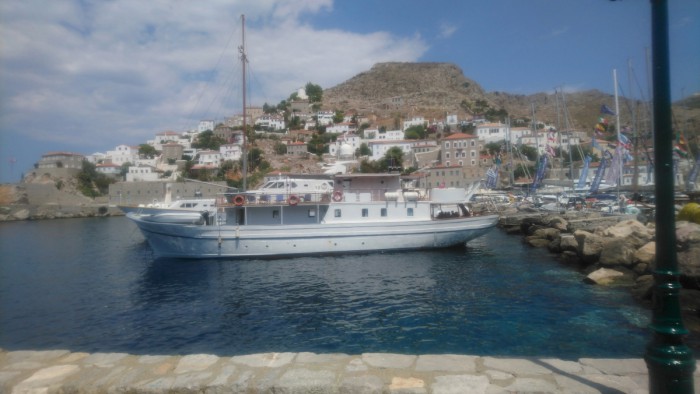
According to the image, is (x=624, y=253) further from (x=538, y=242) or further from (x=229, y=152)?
(x=229, y=152)

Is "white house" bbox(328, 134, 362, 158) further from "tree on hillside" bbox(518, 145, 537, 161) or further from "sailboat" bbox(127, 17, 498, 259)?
"sailboat" bbox(127, 17, 498, 259)

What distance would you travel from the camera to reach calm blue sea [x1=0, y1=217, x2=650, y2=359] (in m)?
10.4

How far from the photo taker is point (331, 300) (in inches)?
574

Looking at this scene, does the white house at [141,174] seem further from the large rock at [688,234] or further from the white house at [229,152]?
the large rock at [688,234]

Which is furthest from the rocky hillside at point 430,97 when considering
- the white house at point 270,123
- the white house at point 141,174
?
the white house at point 141,174

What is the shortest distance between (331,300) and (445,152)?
239ft

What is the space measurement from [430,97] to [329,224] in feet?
451

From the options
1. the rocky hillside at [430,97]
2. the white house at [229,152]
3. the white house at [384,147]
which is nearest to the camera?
the white house at [384,147]

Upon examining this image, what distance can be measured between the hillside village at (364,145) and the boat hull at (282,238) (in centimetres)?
1751

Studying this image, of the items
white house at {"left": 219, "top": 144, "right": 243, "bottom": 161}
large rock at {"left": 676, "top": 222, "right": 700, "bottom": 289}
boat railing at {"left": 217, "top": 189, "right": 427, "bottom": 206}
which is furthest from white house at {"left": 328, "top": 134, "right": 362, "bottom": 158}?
large rock at {"left": 676, "top": 222, "right": 700, "bottom": 289}

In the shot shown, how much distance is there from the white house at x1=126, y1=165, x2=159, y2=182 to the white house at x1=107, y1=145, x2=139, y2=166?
22.0 meters

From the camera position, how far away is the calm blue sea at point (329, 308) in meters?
10.4

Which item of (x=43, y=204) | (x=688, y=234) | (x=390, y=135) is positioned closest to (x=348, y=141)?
(x=390, y=135)

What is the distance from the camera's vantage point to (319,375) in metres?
4.11
